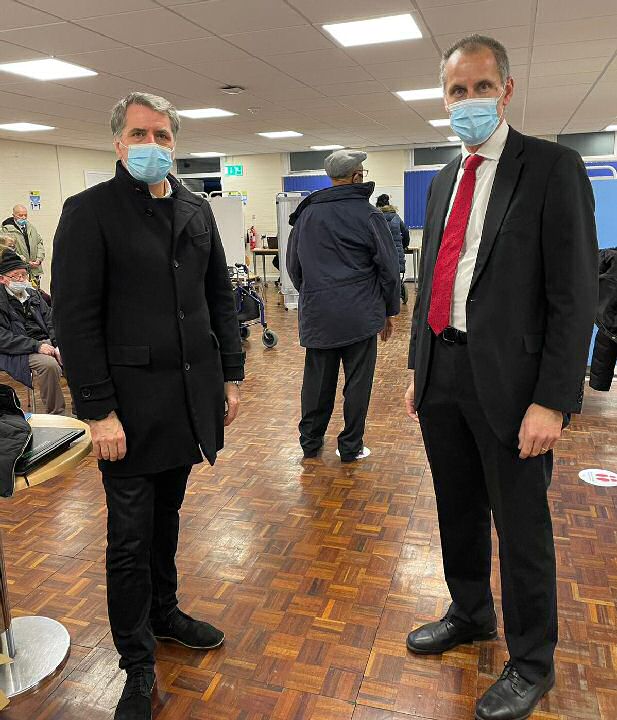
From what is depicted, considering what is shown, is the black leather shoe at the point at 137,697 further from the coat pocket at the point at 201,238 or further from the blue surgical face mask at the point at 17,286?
the blue surgical face mask at the point at 17,286

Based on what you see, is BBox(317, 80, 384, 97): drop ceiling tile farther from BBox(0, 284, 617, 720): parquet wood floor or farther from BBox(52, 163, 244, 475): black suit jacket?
BBox(52, 163, 244, 475): black suit jacket

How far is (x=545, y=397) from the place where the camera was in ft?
4.68

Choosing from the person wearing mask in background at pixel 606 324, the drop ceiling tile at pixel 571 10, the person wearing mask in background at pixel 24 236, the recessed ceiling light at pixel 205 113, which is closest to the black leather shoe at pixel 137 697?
the person wearing mask in background at pixel 606 324

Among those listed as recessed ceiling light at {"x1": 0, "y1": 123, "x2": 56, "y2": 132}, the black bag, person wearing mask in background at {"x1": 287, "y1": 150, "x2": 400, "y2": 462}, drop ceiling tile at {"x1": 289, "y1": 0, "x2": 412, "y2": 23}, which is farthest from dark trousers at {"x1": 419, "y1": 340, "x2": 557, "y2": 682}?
recessed ceiling light at {"x1": 0, "y1": 123, "x2": 56, "y2": 132}

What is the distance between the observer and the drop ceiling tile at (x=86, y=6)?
12.3ft

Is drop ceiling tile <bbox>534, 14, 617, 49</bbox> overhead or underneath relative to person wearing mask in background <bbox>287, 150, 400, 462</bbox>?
overhead

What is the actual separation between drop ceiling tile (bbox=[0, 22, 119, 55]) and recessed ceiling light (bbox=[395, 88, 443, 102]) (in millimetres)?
3449

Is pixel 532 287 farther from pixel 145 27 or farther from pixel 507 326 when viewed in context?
pixel 145 27

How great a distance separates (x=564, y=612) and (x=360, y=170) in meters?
2.22

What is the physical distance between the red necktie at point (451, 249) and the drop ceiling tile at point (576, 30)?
3687 mm

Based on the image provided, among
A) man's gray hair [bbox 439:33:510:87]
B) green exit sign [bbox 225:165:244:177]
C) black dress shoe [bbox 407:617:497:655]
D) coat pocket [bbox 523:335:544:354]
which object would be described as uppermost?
green exit sign [bbox 225:165:244:177]

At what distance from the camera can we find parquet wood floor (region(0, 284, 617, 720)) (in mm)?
1726

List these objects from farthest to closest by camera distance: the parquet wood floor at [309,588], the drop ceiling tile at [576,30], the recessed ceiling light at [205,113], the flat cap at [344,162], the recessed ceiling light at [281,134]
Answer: the recessed ceiling light at [281,134]
the recessed ceiling light at [205,113]
the drop ceiling tile at [576,30]
the flat cap at [344,162]
the parquet wood floor at [309,588]

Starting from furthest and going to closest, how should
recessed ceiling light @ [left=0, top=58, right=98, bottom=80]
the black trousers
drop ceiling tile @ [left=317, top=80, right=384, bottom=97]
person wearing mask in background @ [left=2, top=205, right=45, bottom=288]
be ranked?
person wearing mask in background @ [left=2, top=205, right=45, bottom=288], drop ceiling tile @ [left=317, top=80, right=384, bottom=97], recessed ceiling light @ [left=0, top=58, right=98, bottom=80], the black trousers
